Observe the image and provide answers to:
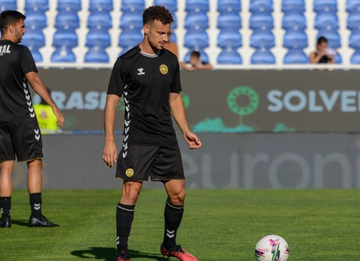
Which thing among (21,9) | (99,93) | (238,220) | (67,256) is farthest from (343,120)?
(67,256)

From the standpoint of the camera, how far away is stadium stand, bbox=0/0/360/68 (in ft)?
58.1

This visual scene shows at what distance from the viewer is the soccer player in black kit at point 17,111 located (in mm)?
9391

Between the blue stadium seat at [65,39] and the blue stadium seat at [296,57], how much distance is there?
13.4 feet

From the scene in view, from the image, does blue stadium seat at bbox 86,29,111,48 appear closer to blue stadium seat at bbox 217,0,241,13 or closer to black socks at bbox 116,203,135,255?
blue stadium seat at bbox 217,0,241,13

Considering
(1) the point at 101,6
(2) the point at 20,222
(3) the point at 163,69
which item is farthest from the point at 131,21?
(3) the point at 163,69

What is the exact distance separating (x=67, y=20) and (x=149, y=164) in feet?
39.1

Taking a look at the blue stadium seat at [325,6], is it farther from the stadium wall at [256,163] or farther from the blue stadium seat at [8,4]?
the blue stadium seat at [8,4]

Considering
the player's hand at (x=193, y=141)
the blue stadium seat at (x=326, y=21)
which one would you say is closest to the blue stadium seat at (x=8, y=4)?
the blue stadium seat at (x=326, y=21)

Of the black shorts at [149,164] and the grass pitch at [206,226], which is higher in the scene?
the black shorts at [149,164]

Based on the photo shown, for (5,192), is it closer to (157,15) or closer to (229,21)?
(157,15)

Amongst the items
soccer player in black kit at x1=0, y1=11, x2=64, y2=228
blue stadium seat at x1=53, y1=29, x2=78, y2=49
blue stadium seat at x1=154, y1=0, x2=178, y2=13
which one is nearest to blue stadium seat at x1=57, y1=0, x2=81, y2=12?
blue stadium seat at x1=53, y1=29, x2=78, y2=49

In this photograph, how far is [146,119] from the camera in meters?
6.86

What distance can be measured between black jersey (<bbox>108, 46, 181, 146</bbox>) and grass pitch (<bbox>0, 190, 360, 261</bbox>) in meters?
1.02

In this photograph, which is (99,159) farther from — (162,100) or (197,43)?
(162,100)
